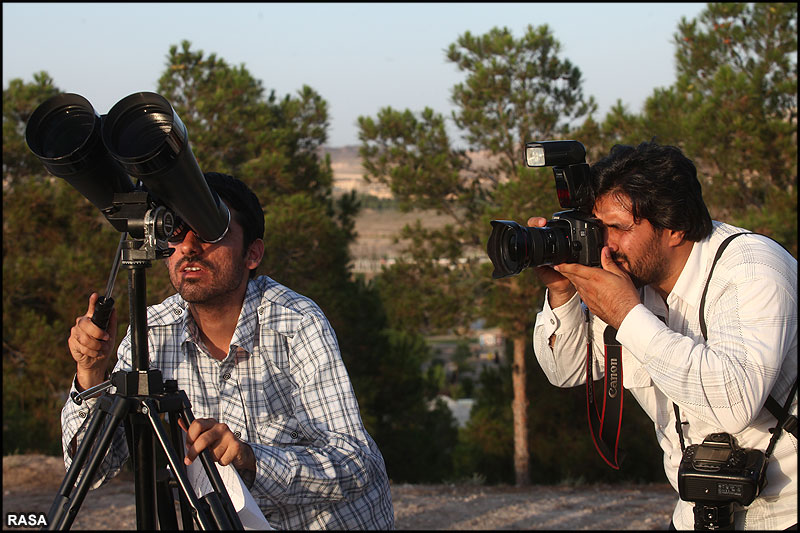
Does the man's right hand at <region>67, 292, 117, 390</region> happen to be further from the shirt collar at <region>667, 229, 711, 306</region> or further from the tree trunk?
the tree trunk

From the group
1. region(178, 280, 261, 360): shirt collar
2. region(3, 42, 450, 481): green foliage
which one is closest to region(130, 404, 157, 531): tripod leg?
region(178, 280, 261, 360): shirt collar

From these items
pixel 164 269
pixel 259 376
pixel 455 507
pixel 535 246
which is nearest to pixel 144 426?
pixel 259 376

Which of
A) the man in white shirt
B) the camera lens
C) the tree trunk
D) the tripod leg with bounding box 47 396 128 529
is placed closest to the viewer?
the tripod leg with bounding box 47 396 128 529

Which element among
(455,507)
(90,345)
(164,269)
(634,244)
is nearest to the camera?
(90,345)

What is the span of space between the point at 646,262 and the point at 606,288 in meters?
0.19

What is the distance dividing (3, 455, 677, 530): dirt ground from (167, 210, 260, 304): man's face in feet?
13.7

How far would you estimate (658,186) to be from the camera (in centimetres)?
205

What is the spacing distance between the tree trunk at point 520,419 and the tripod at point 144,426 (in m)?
10.8

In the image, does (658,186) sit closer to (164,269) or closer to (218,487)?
(218,487)

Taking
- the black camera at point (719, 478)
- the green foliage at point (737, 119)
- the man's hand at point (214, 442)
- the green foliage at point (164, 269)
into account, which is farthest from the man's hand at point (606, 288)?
the green foliage at point (737, 119)

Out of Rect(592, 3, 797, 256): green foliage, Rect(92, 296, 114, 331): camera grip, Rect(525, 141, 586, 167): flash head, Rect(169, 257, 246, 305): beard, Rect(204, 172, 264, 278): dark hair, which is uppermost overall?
Rect(592, 3, 797, 256): green foliage

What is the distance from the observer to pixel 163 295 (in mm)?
9516

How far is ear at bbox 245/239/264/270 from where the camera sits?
223 cm

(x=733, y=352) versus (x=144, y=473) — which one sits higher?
(x=733, y=352)
